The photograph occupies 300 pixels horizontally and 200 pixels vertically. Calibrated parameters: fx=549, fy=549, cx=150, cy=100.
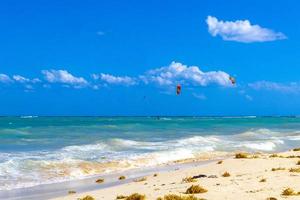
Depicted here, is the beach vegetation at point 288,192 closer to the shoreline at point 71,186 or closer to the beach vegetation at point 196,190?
the beach vegetation at point 196,190

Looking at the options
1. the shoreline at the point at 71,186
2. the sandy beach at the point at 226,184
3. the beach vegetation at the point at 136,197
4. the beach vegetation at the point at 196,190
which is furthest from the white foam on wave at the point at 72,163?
the beach vegetation at the point at 196,190

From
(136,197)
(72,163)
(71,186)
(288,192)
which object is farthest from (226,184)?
(72,163)

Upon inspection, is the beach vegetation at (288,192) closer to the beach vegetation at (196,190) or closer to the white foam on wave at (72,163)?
the beach vegetation at (196,190)

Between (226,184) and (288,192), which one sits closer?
(288,192)

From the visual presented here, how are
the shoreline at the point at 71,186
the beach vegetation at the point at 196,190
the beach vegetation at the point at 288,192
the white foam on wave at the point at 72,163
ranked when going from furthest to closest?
the white foam on wave at the point at 72,163 < the shoreline at the point at 71,186 < the beach vegetation at the point at 196,190 < the beach vegetation at the point at 288,192

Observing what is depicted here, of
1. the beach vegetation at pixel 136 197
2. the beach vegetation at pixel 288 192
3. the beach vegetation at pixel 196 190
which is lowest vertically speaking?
the beach vegetation at pixel 136 197

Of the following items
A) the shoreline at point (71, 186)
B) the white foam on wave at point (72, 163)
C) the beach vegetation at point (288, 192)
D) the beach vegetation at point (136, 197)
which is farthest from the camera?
the white foam on wave at point (72, 163)

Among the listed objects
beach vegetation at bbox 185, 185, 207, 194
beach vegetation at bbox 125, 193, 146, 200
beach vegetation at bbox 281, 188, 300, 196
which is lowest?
beach vegetation at bbox 125, 193, 146, 200

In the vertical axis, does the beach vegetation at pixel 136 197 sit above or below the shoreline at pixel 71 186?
above

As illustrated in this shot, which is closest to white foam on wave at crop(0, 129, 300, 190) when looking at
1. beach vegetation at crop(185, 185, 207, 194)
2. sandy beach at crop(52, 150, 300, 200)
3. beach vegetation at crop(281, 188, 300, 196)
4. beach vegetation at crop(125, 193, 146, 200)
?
sandy beach at crop(52, 150, 300, 200)

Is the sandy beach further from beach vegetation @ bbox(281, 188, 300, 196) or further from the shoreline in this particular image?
the shoreline

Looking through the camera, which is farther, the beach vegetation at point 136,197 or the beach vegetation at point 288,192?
the beach vegetation at point 136,197

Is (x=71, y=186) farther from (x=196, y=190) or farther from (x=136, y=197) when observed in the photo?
(x=196, y=190)

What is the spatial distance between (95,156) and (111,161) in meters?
3.28
